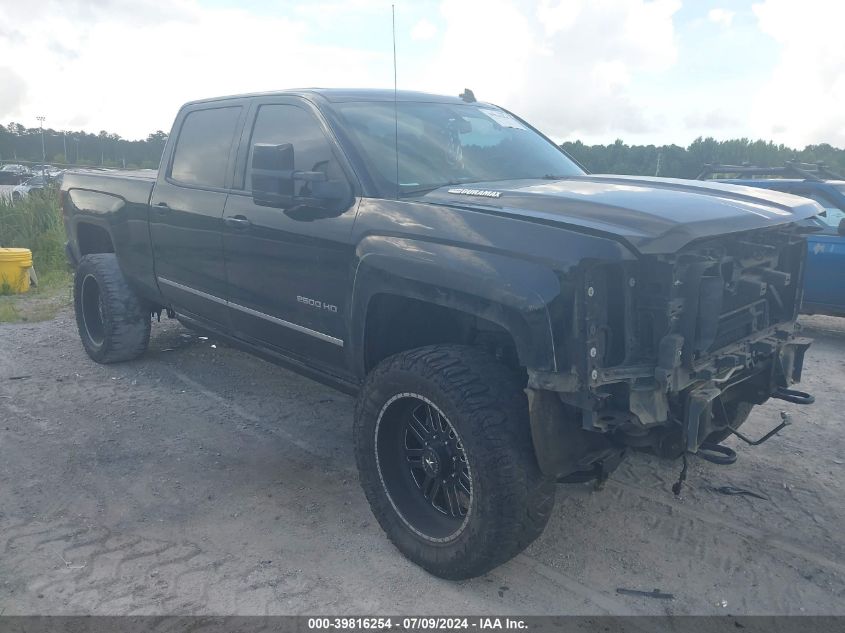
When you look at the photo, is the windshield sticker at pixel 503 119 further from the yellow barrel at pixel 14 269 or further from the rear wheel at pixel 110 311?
the yellow barrel at pixel 14 269

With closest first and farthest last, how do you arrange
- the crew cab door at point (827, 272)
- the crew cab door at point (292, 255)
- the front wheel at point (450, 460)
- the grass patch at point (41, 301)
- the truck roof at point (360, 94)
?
the front wheel at point (450, 460) → the crew cab door at point (292, 255) → the truck roof at point (360, 94) → the crew cab door at point (827, 272) → the grass patch at point (41, 301)

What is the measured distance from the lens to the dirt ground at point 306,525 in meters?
2.96

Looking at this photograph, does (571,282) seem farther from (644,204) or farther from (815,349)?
(815,349)

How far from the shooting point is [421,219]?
3.11 meters

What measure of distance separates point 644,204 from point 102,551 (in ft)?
9.21

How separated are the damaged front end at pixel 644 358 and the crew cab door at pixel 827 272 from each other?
15.3 feet

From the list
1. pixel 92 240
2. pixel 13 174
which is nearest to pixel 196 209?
pixel 92 240

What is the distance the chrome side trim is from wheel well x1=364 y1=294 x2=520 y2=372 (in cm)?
23

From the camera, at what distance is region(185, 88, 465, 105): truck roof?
3.98 meters

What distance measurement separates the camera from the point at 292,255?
3.75 m

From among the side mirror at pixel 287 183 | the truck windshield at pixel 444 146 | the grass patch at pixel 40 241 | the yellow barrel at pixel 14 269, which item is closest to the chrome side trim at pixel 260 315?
the side mirror at pixel 287 183

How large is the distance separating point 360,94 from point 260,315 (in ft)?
4.55

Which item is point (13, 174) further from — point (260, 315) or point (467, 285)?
Answer: point (467, 285)

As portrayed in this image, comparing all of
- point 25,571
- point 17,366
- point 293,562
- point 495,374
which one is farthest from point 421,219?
point 17,366
